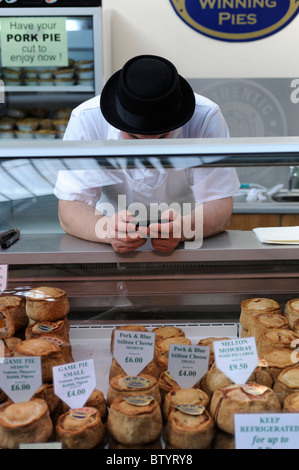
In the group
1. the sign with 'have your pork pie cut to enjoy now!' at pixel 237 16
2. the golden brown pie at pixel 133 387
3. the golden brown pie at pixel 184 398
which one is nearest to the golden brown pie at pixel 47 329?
the golden brown pie at pixel 133 387

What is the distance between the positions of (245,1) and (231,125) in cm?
97

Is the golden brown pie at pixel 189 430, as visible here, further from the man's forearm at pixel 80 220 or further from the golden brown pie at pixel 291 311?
the man's forearm at pixel 80 220

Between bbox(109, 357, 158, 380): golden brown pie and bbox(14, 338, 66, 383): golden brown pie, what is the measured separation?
0.38 feet

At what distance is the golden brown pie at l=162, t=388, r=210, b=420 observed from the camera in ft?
3.21

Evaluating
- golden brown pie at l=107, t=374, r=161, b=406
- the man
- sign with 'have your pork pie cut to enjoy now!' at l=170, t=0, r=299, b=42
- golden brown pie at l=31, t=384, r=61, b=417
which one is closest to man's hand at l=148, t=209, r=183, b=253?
the man

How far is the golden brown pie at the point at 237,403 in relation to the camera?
0.93m

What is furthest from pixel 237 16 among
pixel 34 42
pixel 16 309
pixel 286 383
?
pixel 286 383

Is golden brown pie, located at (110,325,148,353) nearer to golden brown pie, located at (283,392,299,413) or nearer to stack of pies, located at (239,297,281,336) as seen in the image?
stack of pies, located at (239,297,281,336)

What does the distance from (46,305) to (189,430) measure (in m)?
0.51

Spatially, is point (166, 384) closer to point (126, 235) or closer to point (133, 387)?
point (133, 387)

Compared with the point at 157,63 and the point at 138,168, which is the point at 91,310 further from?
the point at 157,63
